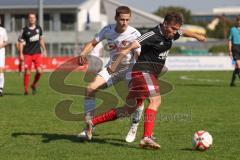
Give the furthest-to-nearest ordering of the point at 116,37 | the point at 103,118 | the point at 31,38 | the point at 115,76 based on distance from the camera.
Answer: the point at 31,38 → the point at 115,76 → the point at 116,37 → the point at 103,118

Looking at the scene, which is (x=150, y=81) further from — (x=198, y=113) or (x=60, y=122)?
(x=198, y=113)

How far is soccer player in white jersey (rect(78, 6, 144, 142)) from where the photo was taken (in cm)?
835

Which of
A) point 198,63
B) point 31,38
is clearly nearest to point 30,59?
point 31,38

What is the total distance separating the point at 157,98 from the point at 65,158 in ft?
5.68

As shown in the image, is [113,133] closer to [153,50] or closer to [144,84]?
[144,84]

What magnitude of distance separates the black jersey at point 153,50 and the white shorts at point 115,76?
43cm

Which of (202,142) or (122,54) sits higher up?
(122,54)

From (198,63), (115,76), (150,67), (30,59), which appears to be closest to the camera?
(150,67)

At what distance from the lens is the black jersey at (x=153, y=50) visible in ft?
25.9

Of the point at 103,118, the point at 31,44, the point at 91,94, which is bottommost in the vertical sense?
the point at 31,44

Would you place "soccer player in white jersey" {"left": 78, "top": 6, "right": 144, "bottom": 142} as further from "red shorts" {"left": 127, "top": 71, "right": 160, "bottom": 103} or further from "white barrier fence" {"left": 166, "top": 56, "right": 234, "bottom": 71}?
"white barrier fence" {"left": 166, "top": 56, "right": 234, "bottom": 71}

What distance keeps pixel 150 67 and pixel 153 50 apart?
10.3 inches

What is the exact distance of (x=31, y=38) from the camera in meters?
16.3

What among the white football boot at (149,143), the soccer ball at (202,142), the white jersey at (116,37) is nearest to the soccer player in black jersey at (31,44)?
the white jersey at (116,37)
